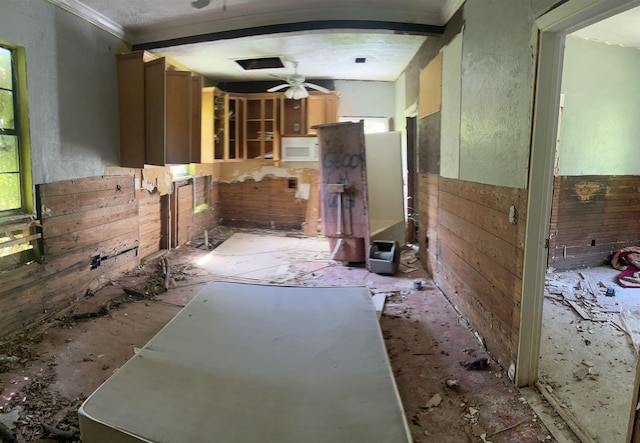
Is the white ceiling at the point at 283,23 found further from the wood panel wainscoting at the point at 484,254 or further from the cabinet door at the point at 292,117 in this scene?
the wood panel wainscoting at the point at 484,254

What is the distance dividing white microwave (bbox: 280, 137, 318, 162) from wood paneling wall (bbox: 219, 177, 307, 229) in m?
0.49

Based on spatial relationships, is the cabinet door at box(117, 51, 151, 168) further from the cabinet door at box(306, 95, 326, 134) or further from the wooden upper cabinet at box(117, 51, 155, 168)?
the cabinet door at box(306, 95, 326, 134)

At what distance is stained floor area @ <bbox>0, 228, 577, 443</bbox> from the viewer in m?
2.16

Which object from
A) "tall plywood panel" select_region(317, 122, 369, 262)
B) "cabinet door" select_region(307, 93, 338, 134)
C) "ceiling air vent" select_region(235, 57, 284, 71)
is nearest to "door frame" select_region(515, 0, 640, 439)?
"tall plywood panel" select_region(317, 122, 369, 262)

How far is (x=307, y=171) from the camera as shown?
7.54m

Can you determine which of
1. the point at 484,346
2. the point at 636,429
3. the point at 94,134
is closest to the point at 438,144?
the point at 484,346

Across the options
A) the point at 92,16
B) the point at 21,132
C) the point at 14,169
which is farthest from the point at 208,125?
the point at 14,169

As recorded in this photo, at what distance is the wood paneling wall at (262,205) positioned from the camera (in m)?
7.69

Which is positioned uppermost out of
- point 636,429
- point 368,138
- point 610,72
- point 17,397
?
point 610,72

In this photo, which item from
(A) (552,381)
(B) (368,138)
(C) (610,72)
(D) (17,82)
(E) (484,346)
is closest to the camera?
(A) (552,381)

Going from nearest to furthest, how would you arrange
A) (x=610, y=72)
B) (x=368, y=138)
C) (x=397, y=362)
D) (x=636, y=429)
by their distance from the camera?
(x=636, y=429), (x=397, y=362), (x=610, y=72), (x=368, y=138)

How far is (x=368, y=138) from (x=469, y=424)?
4913 millimetres

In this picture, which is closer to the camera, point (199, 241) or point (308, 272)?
point (308, 272)

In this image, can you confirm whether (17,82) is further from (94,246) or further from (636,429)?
(636,429)
